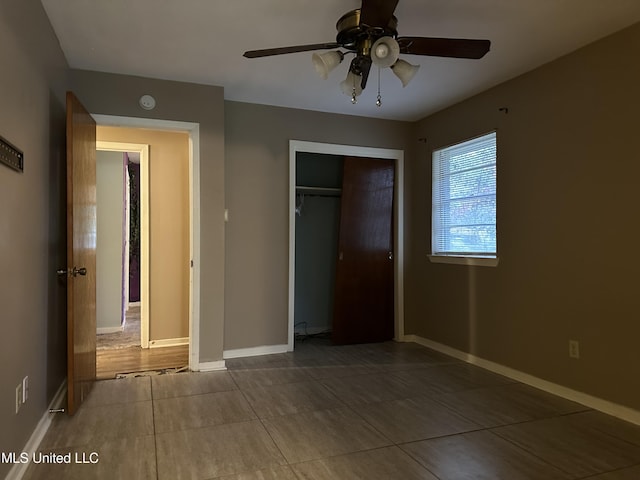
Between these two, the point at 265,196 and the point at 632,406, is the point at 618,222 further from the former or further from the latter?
the point at 265,196

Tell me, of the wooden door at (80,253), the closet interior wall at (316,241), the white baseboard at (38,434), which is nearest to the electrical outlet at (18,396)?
the white baseboard at (38,434)

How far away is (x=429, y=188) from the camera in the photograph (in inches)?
183

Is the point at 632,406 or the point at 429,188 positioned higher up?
the point at 429,188

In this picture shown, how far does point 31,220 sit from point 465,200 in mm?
3530

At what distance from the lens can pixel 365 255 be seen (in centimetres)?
478

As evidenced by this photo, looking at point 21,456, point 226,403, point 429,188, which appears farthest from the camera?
point 429,188

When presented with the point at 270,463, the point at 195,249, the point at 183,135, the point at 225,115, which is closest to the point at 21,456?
the point at 270,463

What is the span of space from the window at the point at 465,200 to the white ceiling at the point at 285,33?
2.13ft

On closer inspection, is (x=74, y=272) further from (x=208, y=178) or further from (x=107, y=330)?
(x=107, y=330)

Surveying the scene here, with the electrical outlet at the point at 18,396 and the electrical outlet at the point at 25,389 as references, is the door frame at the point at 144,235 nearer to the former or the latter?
the electrical outlet at the point at 25,389

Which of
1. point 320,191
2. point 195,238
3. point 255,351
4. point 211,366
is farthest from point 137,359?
point 320,191

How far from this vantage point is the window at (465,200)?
3.89 meters

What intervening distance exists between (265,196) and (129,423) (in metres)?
2.33

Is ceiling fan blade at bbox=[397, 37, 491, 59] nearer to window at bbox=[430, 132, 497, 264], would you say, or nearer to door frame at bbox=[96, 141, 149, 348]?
window at bbox=[430, 132, 497, 264]
